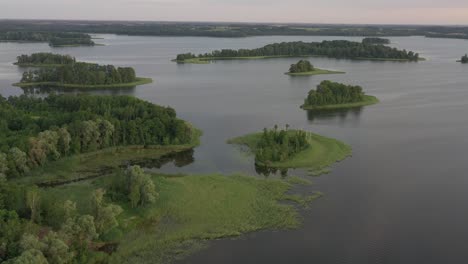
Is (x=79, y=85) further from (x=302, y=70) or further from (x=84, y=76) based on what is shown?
(x=302, y=70)

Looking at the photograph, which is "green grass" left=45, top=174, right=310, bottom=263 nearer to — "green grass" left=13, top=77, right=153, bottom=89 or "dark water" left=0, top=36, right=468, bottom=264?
"dark water" left=0, top=36, right=468, bottom=264

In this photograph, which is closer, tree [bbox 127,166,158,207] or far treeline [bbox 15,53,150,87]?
tree [bbox 127,166,158,207]

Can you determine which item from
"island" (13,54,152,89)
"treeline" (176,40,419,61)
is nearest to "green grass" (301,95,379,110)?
"island" (13,54,152,89)

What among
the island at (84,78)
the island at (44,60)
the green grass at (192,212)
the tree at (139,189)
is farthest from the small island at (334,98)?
the island at (44,60)

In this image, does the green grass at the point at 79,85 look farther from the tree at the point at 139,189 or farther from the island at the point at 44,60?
the tree at the point at 139,189

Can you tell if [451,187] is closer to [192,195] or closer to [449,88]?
[192,195]

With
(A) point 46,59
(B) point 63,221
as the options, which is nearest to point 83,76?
(A) point 46,59
